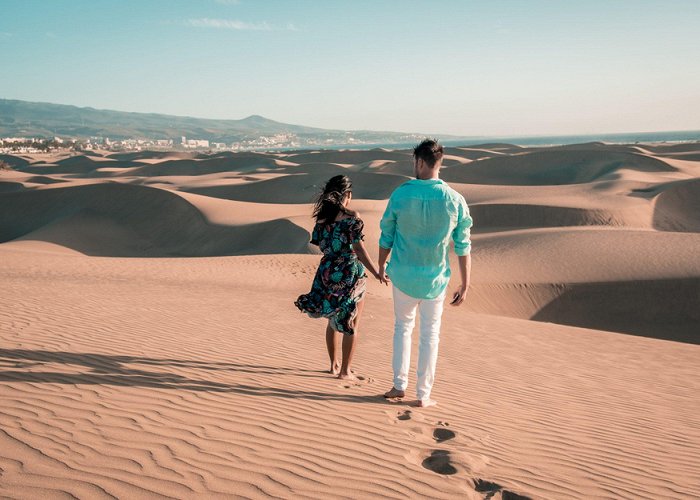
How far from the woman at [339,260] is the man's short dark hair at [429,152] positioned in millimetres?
847

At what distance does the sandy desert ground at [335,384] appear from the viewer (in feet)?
10.5

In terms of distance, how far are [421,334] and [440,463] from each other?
104cm

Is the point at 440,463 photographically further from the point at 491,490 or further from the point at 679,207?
the point at 679,207

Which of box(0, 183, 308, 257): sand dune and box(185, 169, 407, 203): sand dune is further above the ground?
box(185, 169, 407, 203): sand dune

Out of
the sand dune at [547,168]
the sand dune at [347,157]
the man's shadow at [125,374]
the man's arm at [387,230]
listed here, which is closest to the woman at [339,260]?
the man's arm at [387,230]

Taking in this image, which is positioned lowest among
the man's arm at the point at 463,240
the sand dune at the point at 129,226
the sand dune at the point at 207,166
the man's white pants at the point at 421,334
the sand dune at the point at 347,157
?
the sand dune at the point at 129,226

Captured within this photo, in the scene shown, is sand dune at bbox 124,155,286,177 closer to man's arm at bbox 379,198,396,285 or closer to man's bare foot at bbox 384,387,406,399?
man's bare foot at bbox 384,387,406,399

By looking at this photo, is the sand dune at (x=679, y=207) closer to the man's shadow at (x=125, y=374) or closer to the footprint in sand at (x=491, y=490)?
the man's shadow at (x=125, y=374)

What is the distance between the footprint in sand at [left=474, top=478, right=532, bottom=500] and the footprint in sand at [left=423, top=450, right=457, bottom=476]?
0.17 m

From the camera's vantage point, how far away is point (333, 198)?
4605mm

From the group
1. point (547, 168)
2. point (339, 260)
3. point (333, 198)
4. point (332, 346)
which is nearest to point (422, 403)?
point (332, 346)

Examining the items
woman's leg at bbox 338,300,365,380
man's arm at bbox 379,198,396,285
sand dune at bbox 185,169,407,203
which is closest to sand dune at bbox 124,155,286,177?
sand dune at bbox 185,169,407,203

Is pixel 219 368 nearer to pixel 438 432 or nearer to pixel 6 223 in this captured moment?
pixel 438 432

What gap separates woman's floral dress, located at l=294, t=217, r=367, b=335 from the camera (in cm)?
468
